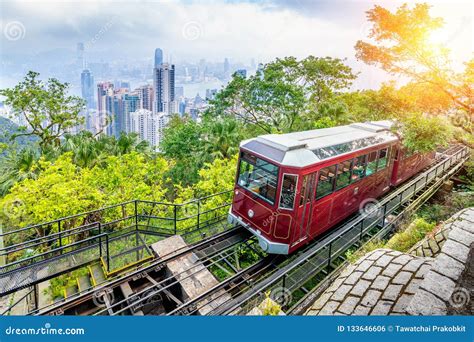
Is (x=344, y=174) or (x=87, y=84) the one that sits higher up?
(x=87, y=84)

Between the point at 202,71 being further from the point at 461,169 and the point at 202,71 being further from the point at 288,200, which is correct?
the point at 288,200

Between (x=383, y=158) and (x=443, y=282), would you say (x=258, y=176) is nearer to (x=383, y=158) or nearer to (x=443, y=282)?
(x=443, y=282)

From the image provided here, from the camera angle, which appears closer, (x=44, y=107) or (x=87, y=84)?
(x=44, y=107)

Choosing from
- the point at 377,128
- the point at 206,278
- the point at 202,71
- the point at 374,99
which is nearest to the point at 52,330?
the point at 206,278

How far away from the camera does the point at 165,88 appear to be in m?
48.6

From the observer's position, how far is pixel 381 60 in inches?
403

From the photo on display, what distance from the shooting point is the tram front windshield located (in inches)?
285

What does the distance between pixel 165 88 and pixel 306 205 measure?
150 ft

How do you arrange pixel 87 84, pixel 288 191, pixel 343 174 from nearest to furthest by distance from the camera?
pixel 288 191
pixel 343 174
pixel 87 84

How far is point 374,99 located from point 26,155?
→ 55.3ft

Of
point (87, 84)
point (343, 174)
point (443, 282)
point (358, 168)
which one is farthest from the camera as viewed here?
point (87, 84)

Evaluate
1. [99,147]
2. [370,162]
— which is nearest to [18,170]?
[99,147]

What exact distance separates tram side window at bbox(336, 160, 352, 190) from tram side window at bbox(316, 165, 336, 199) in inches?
10.5

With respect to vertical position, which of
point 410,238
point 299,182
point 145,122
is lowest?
point 145,122
